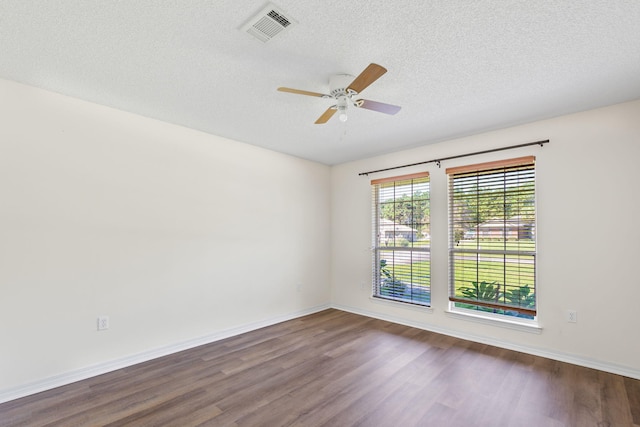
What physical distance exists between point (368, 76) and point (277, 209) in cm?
283

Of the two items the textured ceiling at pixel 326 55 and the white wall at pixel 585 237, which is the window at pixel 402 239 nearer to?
the white wall at pixel 585 237

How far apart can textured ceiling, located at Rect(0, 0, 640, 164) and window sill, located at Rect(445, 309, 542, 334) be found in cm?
224

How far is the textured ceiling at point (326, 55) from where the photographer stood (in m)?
1.68

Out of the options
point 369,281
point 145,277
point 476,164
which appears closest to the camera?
point 145,277

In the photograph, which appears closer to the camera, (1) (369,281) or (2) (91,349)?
(2) (91,349)

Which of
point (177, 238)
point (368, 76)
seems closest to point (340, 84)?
point (368, 76)

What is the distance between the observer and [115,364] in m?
2.85

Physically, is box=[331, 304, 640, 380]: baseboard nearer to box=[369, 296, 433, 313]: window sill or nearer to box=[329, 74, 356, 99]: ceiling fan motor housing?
box=[369, 296, 433, 313]: window sill

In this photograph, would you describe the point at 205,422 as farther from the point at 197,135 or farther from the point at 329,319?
the point at 197,135

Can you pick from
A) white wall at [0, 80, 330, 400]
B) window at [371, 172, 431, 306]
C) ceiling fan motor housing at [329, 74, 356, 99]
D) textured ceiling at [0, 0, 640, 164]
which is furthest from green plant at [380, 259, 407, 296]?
ceiling fan motor housing at [329, 74, 356, 99]

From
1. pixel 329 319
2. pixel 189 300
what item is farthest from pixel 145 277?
pixel 329 319

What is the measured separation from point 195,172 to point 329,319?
2.79m

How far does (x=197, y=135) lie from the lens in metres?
3.58

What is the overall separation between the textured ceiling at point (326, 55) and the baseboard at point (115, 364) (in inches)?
96.7
